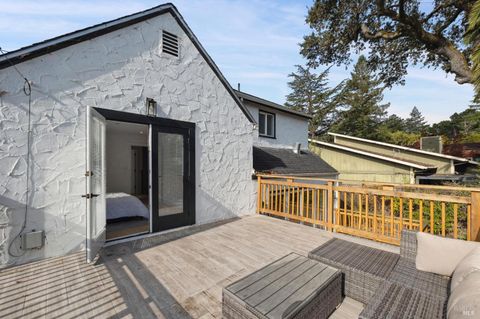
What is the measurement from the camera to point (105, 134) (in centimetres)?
370

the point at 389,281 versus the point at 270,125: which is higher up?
the point at 270,125

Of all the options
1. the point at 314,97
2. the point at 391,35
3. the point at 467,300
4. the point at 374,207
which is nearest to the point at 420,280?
the point at 467,300

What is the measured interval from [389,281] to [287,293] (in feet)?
3.35

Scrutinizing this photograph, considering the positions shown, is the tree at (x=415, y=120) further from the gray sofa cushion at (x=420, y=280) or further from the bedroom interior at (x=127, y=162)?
the gray sofa cushion at (x=420, y=280)

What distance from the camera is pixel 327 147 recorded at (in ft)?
47.1

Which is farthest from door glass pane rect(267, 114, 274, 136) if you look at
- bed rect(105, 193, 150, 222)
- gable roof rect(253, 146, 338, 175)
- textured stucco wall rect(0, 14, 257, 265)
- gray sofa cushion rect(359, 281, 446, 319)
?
gray sofa cushion rect(359, 281, 446, 319)

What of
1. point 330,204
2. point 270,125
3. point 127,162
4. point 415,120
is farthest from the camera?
point 415,120

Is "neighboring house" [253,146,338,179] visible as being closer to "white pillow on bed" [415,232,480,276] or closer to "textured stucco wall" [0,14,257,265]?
"textured stucco wall" [0,14,257,265]

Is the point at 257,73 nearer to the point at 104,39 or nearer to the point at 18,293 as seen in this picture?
the point at 104,39

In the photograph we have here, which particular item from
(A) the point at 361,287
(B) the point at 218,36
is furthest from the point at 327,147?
(A) the point at 361,287

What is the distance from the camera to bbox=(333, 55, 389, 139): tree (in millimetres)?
22000

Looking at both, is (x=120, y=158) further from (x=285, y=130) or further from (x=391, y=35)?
(x=391, y=35)

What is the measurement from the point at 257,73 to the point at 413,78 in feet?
26.4

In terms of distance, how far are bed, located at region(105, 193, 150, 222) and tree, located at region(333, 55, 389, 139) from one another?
22.1 meters
